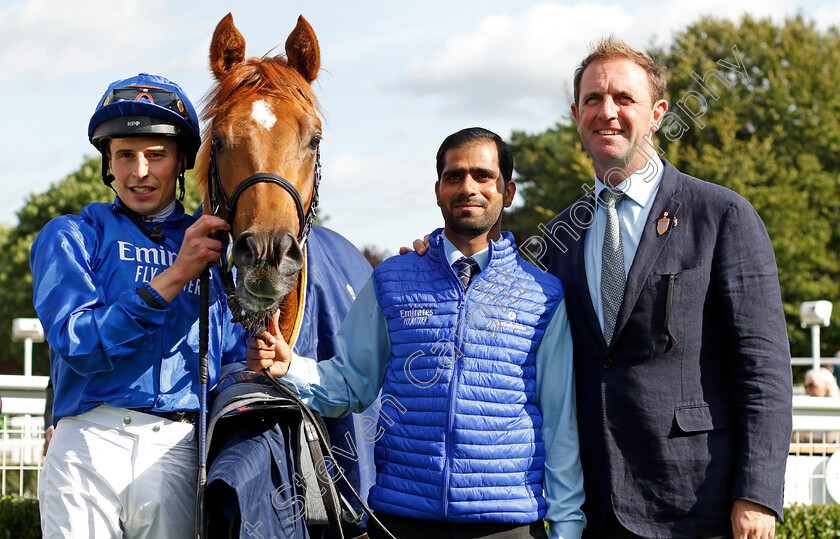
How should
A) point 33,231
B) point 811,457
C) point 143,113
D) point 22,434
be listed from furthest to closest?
point 33,231 < point 811,457 < point 22,434 < point 143,113

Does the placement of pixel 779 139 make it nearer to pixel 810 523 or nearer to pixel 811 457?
pixel 811 457

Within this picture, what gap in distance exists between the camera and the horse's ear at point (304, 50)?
2.86 meters

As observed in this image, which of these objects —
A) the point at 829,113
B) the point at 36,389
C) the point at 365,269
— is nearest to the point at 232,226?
the point at 365,269

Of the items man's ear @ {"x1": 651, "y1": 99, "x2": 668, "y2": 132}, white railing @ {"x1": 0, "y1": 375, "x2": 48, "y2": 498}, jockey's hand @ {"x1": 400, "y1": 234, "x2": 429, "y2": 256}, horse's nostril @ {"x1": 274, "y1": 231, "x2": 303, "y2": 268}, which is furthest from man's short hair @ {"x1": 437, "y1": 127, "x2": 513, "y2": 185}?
white railing @ {"x1": 0, "y1": 375, "x2": 48, "y2": 498}

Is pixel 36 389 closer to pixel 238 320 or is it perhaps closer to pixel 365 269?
pixel 365 269

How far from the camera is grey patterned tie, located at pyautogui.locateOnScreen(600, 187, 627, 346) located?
249 cm

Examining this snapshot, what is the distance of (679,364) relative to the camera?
2.38 meters

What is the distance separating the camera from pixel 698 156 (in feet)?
57.0

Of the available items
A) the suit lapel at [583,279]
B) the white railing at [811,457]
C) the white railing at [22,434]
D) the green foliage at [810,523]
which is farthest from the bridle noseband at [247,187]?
the white railing at [811,457]

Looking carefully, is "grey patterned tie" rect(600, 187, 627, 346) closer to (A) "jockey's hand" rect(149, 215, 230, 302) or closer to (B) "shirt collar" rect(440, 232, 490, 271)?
(B) "shirt collar" rect(440, 232, 490, 271)

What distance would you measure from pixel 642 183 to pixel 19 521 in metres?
4.43

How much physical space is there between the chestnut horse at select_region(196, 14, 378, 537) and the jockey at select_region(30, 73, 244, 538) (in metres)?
0.13

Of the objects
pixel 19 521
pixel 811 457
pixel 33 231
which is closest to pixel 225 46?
pixel 19 521

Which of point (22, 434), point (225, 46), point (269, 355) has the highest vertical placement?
point (225, 46)
